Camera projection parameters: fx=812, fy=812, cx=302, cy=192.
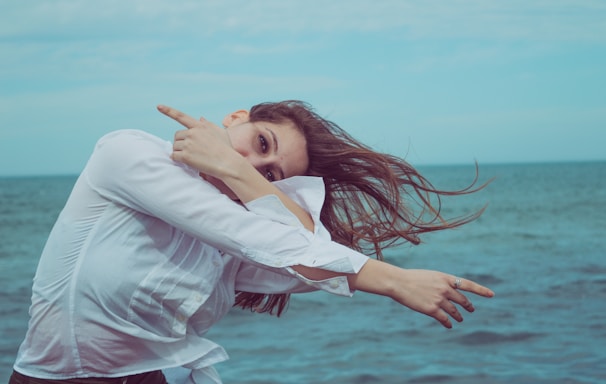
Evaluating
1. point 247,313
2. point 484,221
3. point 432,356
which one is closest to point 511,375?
point 432,356

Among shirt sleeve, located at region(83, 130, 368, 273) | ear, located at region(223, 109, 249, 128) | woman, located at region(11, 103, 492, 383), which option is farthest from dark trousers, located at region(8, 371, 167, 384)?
ear, located at region(223, 109, 249, 128)

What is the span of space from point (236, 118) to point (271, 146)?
20 centimetres

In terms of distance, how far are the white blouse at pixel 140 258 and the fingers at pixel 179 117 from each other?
0.07m

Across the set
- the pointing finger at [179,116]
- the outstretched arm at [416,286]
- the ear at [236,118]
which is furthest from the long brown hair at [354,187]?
the outstretched arm at [416,286]

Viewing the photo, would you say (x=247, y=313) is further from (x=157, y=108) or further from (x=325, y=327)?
(x=157, y=108)

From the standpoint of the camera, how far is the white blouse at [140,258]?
5.84 feet

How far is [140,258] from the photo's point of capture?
1840 mm

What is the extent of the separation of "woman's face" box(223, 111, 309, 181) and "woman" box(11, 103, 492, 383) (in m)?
0.15

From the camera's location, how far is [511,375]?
621 centimetres

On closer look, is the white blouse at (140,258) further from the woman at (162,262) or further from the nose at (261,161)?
the nose at (261,161)

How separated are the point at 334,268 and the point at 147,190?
0.45 meters

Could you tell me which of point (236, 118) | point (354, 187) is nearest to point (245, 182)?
point (236, 118)

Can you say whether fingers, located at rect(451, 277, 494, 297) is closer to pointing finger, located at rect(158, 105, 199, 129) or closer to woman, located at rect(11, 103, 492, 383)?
woman, located at rect(11, 103, 492, 383)

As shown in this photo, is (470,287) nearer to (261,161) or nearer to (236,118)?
(261,161)
